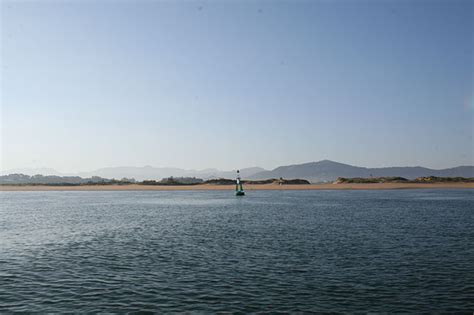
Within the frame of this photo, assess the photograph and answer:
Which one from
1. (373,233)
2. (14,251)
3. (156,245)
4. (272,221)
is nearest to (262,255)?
(156,245)

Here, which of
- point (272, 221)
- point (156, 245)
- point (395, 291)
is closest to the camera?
point (395, 291)

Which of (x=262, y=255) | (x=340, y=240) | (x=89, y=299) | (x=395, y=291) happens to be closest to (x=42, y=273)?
(x=89, y=299)

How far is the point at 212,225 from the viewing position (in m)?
47.0

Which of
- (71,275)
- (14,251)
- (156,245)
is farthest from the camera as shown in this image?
(156,245)

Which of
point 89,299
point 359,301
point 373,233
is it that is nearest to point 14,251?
point 89,299

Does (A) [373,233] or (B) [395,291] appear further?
(A) [373,233]

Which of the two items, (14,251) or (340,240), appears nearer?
(14,251)

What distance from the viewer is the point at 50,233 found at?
41.4 meters

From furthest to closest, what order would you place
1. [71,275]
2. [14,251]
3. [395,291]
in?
1. [14,251]
2. [71,275]
3. [395,291]

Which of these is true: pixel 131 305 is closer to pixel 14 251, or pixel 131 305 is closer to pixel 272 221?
pixel 14 251

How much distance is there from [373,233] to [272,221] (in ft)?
46.6

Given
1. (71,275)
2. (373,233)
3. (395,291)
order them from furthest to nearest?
(373,233) → (71,275) → (395,291)

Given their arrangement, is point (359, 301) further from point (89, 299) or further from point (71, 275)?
point (71, 275)

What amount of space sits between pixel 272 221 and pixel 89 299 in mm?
34026
